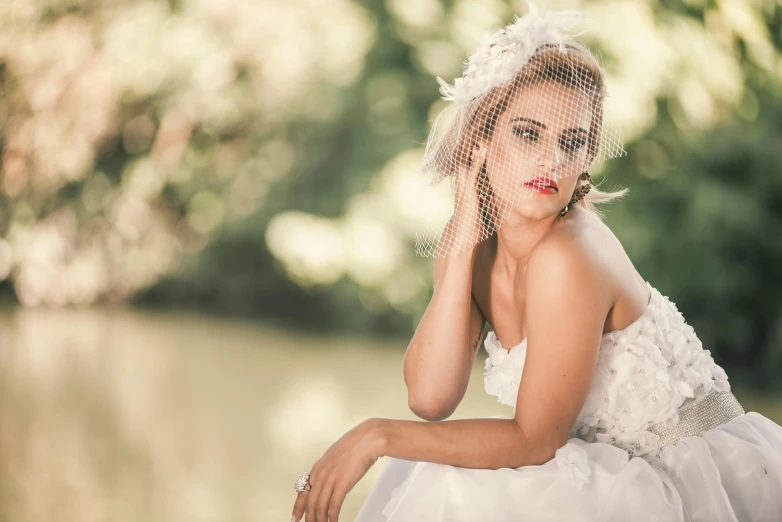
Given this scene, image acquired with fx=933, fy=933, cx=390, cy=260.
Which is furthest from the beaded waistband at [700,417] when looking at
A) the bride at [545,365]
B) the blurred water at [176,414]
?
the blurred water at [176,414]

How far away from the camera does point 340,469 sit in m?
1.40

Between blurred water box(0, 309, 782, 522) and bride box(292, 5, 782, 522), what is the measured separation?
1389 millimetres

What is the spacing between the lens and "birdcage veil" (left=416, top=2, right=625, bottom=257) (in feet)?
4.98

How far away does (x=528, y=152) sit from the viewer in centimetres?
153

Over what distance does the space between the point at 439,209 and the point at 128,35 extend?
3.74 m

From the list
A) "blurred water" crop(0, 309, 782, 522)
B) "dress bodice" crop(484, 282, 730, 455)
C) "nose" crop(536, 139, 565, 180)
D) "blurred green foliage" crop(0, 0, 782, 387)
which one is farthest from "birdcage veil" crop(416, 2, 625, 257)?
"blurred green foliage" crop(0, 0, 782, 387)

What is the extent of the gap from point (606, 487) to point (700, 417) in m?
0.29

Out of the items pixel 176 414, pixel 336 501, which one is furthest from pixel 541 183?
pixel 176 414

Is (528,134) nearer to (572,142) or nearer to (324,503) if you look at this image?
(572,142)

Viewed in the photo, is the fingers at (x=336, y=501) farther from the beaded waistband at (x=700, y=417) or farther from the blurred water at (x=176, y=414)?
the blurred water at (x=176, y=414)

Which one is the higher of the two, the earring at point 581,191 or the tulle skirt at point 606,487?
the earring at point 581,191

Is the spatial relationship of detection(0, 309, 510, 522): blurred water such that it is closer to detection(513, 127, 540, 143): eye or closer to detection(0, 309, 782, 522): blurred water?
detection(0, 309, 782, 522): blurred water

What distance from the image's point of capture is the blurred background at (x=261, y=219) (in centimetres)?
379

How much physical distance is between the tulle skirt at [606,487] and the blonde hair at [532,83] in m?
0.52
